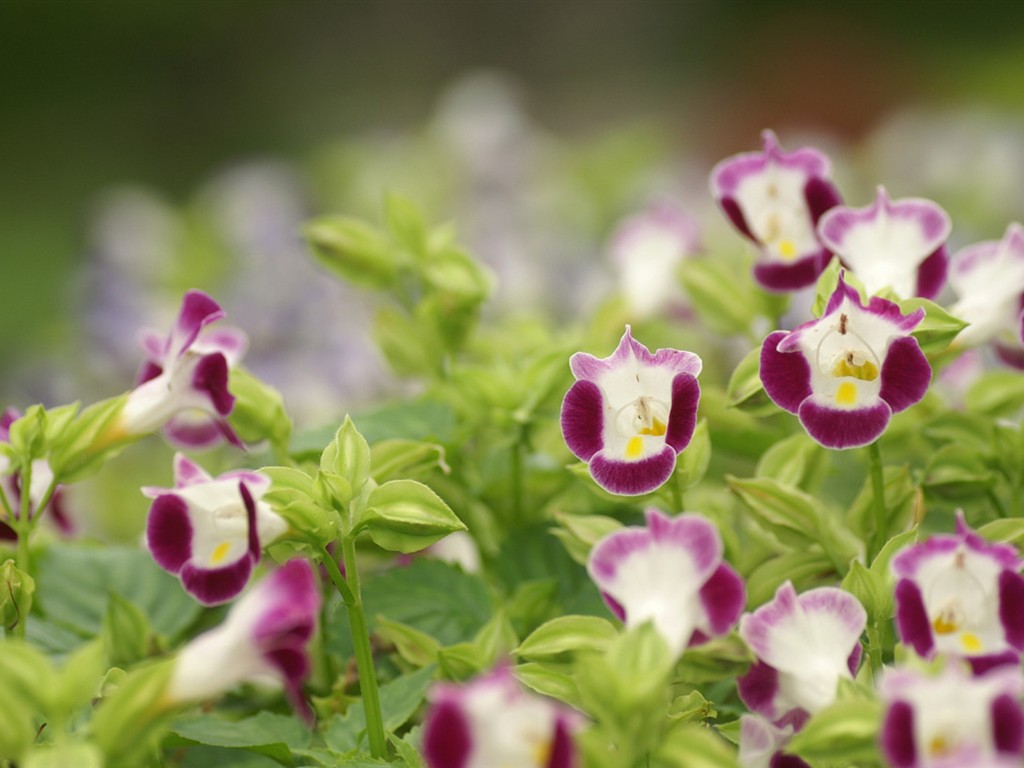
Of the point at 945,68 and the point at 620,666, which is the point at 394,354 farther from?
the point at 945,68

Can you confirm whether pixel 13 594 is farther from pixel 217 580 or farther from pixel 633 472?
pixel 633 472

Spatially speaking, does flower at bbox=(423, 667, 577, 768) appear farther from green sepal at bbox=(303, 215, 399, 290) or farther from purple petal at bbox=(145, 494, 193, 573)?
→ green sepal at bbox=(303, 215, 399, 290)

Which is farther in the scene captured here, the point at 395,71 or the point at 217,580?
the point at 395,71

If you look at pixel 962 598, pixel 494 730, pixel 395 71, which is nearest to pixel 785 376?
pixel 962 598

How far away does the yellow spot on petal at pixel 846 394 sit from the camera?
26.0 inches

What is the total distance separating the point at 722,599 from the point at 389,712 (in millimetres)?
195

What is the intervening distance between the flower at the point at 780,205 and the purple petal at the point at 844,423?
0.16 meters

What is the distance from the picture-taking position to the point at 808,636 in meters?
0.62

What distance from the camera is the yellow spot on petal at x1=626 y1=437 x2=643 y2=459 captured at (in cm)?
67

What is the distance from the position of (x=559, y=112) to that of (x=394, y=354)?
496 cm

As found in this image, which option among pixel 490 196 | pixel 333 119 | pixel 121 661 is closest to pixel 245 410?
pixel 121 661

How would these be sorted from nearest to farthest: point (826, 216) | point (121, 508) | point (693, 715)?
point (693, 715) < point (826, 216) < point (121, 508)

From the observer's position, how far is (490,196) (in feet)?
9.01

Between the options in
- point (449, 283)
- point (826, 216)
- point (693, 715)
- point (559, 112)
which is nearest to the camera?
point (693, 715)
